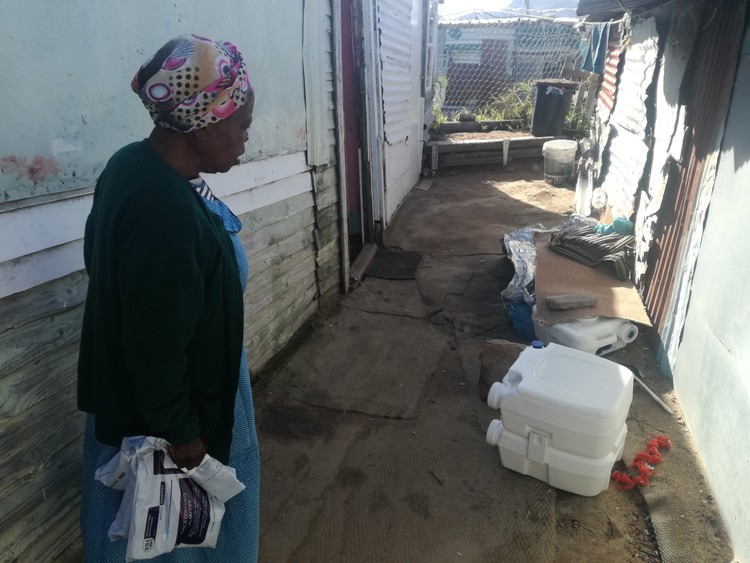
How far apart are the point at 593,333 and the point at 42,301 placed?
10.6ft

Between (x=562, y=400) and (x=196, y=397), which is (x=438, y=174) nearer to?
(x=562, y=400)

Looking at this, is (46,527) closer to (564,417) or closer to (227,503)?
(227,503)

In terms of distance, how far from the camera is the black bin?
973cm

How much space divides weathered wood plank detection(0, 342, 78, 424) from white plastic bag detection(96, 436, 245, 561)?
55 cm

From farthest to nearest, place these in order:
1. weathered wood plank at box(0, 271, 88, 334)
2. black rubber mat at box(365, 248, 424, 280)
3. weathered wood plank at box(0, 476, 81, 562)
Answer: black rubber mat at box(365, 248, 424, 280), weathered wood plank at box(0, 476, 81, 562), weathered wood plank at box(0, 271, 88, 334)

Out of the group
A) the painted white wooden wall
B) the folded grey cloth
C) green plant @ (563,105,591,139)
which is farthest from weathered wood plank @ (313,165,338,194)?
green plant @ (563,105,591,139)

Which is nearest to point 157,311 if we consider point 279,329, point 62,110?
point 62,110

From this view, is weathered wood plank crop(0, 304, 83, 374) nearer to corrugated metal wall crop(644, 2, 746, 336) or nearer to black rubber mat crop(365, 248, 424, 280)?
corrugated metal wall crop(644, 2, 746, 336)

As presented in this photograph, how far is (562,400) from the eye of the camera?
7.50ft

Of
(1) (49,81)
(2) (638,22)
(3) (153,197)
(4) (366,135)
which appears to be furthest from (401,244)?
(3) (153,197)

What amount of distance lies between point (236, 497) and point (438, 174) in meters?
8.81

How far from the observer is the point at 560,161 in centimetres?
859

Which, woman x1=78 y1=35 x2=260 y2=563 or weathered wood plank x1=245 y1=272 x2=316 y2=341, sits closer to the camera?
woman x1=78 y1=35 x2=260 y2=563

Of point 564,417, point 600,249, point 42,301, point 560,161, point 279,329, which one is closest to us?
point 42,301
